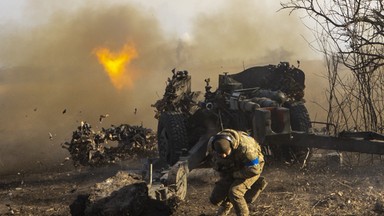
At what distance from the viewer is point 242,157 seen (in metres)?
5.39

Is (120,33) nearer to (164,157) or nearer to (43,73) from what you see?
(43,73)

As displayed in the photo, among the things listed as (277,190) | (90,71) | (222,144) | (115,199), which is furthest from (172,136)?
(90,71)

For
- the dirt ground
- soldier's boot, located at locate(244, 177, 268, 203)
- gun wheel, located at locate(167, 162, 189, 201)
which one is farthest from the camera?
gun wheel, located at locate(167, 162, 189, 201)

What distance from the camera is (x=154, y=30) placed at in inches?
1153

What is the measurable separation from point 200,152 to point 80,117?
1100cm

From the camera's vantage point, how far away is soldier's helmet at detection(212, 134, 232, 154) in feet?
16.9

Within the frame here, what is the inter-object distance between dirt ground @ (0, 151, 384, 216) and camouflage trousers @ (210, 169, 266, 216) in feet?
0.87

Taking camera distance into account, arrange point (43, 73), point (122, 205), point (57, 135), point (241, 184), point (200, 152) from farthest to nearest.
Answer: point (43, 73), point (57, 135), point (200, 152), point (122, 205), point (241, 184)

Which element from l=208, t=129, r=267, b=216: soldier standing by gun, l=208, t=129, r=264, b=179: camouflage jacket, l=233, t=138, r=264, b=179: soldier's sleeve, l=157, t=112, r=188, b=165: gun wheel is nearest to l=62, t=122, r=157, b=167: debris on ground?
l=157, t=112, r=188, b=165: gun wheel

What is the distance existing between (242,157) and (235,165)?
0.17 meters

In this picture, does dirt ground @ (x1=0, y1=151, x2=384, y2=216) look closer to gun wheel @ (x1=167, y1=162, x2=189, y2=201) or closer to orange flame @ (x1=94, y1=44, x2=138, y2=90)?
gun wheel @ (x1=167, y1=162, x2=189, y2=201)

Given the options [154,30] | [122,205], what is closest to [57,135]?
[122,205]

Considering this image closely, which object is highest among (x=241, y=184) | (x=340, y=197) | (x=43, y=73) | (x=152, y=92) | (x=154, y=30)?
(x=154, y=30)

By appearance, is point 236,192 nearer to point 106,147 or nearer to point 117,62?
point 106,147
